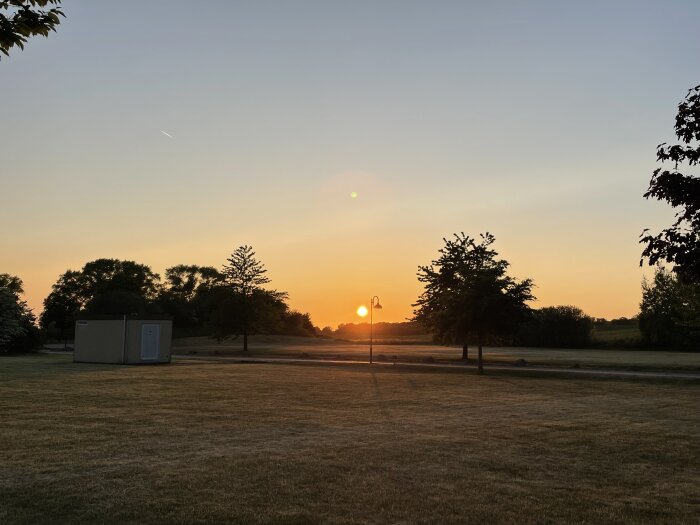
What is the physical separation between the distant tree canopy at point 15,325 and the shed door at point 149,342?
1788 cm

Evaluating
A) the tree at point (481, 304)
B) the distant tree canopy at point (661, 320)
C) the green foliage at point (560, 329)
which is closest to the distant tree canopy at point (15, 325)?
the tree at point (481, 304)

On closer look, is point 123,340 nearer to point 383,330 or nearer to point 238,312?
point 238,312

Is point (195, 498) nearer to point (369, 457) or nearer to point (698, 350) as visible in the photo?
point (369, 457)

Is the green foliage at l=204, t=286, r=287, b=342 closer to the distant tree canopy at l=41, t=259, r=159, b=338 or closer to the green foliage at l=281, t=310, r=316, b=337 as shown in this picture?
the green foliage at l=281, t=310, r=316, b=337

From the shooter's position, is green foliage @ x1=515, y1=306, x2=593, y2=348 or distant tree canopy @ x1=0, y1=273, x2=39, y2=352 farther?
green foliage @ x1=515, y1=306, x2=593, y2=348

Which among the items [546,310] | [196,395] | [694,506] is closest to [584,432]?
[694,506]

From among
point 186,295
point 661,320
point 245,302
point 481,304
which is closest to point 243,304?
point 245,302

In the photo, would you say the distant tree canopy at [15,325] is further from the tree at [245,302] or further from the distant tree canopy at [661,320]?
the distant tree canopy at [661,320]

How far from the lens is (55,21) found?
5.57 metres

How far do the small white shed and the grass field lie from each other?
1971cm

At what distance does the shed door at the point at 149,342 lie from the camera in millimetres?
38062

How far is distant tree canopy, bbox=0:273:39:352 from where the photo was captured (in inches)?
1937

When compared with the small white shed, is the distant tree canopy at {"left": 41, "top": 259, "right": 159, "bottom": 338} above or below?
above

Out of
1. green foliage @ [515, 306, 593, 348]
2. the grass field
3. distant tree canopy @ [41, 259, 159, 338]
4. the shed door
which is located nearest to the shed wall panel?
the shed door
